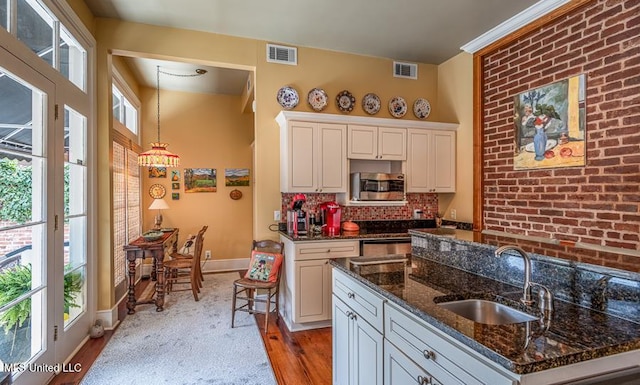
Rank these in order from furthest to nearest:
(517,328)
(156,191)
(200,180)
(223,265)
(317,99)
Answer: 1. (223,265)
2. (200,180)
3. (156,191)
4. (317,99)
5. (517,328)

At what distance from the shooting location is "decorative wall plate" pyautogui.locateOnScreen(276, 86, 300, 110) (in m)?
3.78

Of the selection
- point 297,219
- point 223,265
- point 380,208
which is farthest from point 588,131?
point 223,265

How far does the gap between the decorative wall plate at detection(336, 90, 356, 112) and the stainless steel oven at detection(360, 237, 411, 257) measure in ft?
5.44

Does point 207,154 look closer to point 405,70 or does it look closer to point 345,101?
point 345,101

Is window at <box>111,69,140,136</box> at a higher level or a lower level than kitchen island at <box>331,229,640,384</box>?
higher

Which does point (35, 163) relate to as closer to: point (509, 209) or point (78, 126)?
point (78, 126)

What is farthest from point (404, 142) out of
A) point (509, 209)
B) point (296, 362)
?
point (296, 362)

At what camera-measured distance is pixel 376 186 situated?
146 inches

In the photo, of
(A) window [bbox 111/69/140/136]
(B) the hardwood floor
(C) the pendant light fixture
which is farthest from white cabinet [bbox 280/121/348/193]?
(A) window [bbox 111/69/140/136]

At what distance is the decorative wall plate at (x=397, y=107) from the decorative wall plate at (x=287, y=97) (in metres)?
1.27

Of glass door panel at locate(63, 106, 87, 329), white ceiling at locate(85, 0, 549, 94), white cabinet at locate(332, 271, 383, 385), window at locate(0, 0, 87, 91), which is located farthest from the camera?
white ceiling at locate(85, 0, 549, 94)

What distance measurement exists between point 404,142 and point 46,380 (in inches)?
152

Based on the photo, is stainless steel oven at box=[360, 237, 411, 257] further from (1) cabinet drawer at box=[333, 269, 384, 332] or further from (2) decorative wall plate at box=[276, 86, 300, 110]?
(2) decorative wall plate at box=[276, 86, 300, 110]

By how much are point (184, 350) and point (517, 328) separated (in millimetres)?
2746
